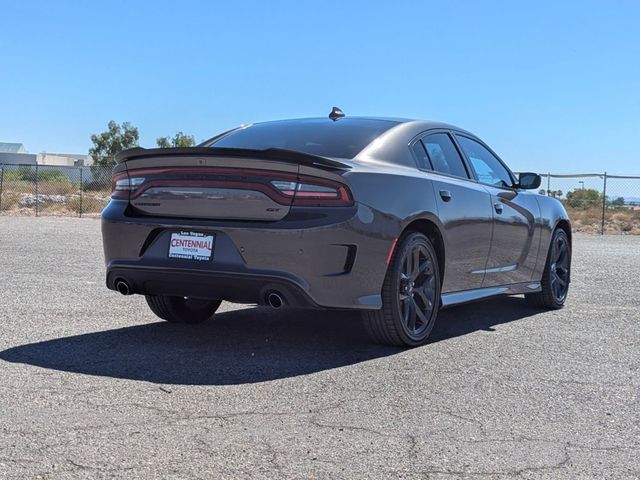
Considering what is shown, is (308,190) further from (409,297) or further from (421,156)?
(421,156)

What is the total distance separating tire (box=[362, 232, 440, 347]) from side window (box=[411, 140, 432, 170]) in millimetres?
558

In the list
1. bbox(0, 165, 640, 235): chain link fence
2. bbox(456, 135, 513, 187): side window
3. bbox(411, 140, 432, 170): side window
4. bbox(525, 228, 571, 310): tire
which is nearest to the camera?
bbox(411, 140, 432, 170): side window

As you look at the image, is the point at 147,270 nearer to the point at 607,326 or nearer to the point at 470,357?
the point at 470,357

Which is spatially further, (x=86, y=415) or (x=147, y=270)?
(x=147, y=270)

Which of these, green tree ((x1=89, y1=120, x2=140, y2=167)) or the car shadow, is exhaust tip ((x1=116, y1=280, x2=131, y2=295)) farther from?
green tree ((x1=89, y1=120, x2=140, y2=167))

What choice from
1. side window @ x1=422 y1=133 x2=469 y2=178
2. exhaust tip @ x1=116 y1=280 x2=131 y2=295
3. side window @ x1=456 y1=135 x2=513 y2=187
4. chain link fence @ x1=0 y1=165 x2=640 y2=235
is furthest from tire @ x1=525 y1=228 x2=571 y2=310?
chain link fence @ x1=0 y1=165 x2=640 y2=235

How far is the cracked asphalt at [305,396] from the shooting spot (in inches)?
123

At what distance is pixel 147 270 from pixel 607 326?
3.62 meters

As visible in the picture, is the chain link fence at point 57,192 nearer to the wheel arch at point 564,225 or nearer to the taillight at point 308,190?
the wheel arch at point 564,225

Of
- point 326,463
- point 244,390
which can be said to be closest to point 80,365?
point 244,390

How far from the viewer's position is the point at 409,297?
5.35 m

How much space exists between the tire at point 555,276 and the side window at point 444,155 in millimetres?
1684

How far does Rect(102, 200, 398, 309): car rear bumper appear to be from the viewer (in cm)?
468

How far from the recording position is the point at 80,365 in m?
4.63
